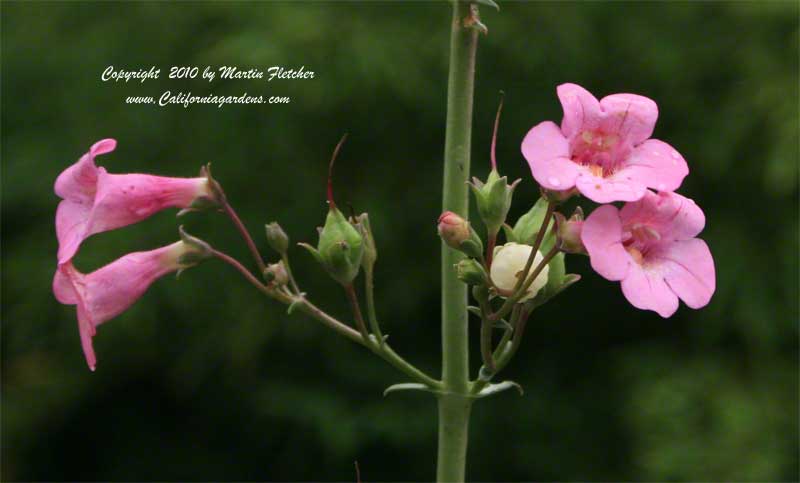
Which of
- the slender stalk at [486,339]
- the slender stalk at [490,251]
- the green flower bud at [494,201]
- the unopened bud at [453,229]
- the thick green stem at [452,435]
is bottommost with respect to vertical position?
the thick green stem at [452,435]

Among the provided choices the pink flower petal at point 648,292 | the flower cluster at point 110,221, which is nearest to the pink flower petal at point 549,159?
the pink flower petal at point 648,292

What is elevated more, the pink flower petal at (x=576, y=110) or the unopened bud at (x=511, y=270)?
the pink flower petal at (x=576, y=110)

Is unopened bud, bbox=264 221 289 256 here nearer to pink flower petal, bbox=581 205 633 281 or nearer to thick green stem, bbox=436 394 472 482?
thick green stem, bbox=436 394 472 482

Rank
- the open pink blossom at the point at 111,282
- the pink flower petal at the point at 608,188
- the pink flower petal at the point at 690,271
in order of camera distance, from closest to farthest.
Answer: the pink flower petal at the point at 608,188 < the pink flower petal at the point at 690,271 < the open pink blossom at the point at 111,282

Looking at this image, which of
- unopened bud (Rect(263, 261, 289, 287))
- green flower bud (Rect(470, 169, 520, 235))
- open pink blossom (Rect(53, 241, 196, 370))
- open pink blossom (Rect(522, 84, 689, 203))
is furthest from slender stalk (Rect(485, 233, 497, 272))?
open pink blossom (Rect(53, 241, 196, 370))

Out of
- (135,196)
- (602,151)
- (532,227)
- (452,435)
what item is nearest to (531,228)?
(532,227)

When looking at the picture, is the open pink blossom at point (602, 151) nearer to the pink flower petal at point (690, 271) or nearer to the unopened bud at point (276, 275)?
the pink flower petal at point (690, 271)

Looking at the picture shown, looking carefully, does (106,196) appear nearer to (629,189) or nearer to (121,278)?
(121,278)
